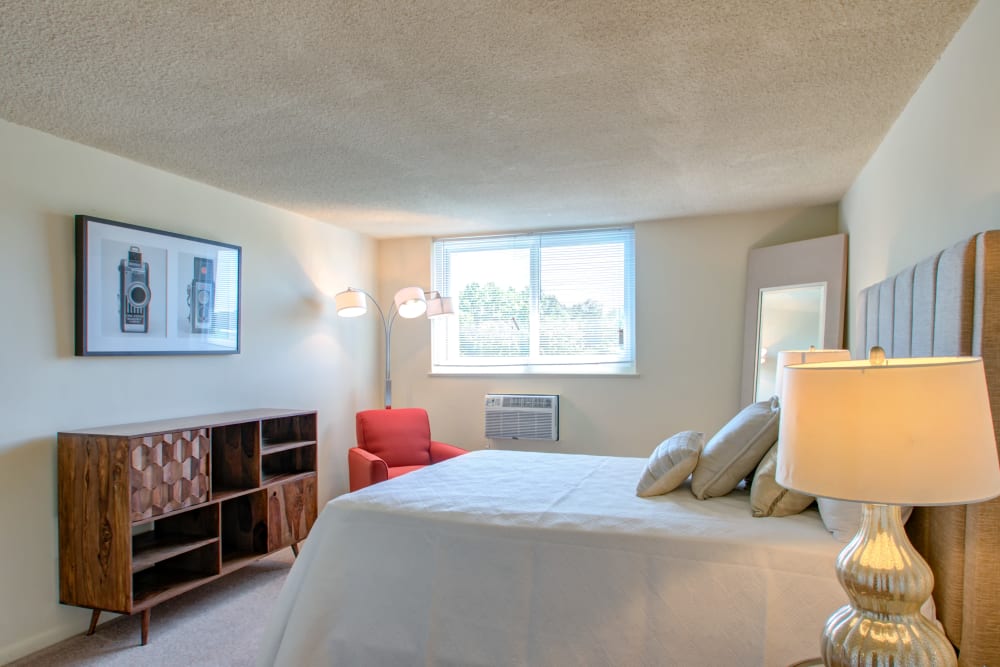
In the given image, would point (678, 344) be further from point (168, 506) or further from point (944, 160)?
point (168, 506)

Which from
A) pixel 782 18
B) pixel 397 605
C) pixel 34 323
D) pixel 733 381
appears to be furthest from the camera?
pixel 733 381

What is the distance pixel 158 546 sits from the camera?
10.1ft

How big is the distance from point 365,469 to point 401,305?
1.32m

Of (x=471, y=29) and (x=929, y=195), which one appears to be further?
(x=929, y=195)

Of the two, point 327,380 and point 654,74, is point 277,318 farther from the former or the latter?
point 654,74

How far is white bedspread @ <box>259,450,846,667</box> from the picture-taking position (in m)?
1.80

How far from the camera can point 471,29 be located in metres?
1.93

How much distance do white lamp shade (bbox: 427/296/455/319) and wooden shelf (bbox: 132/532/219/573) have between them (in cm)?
231

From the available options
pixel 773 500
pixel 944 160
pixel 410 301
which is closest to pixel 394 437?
pixel 410 301

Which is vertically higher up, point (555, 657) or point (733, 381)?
point (733, 381)

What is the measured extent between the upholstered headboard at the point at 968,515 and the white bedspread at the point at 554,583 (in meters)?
0.29

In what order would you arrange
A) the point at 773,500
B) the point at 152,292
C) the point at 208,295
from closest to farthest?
the point at 773,500
the point at 152,292
the point at 208,295

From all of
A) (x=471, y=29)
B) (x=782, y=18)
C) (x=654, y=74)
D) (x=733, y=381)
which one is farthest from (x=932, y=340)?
(x=733, y=381)

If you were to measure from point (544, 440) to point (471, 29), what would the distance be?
3674mm
